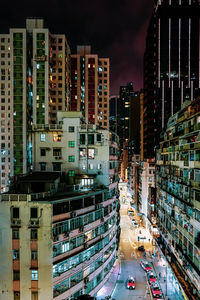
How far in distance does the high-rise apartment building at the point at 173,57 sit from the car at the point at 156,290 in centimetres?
5409

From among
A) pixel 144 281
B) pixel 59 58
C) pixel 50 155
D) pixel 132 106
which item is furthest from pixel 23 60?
pixel 132 106

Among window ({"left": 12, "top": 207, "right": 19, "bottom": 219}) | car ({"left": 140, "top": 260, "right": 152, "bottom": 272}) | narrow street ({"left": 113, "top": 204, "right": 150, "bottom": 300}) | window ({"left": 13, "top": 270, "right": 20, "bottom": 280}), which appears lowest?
narrow street ({"left": 113, "top": 204, "right": 150, "bottom": 300})

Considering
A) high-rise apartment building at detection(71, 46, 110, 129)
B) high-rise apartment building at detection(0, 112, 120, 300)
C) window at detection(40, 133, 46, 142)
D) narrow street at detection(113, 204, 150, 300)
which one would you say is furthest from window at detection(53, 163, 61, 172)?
high-rise apartment building at detection(71, 46, 110, 129)

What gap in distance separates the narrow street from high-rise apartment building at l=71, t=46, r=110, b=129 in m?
43.5

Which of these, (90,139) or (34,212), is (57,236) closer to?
(34,212)

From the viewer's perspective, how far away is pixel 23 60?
2494 inches

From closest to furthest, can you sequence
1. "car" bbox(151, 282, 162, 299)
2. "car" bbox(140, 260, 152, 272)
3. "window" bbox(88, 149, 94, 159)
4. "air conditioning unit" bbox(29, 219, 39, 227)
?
"air conditioning unit" bbox(29, 219, 39, 227) → "car" bbox(151, 282, 162, 299) → "window" bbox(88, 149, 94, 159) → "car" bbox(140, 260, 152, 272)

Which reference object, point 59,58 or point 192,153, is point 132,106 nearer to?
point 59,58

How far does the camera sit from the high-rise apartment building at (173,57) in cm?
7606

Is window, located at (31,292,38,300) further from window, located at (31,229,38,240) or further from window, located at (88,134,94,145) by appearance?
window, located at (88,134,94,145)

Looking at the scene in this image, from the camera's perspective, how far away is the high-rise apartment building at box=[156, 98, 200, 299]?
883 inches

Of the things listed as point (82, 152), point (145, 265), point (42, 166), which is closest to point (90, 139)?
point (82, 152)

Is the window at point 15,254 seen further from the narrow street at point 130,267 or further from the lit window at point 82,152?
the narrow street at point 130,267

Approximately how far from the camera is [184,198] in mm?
26594
